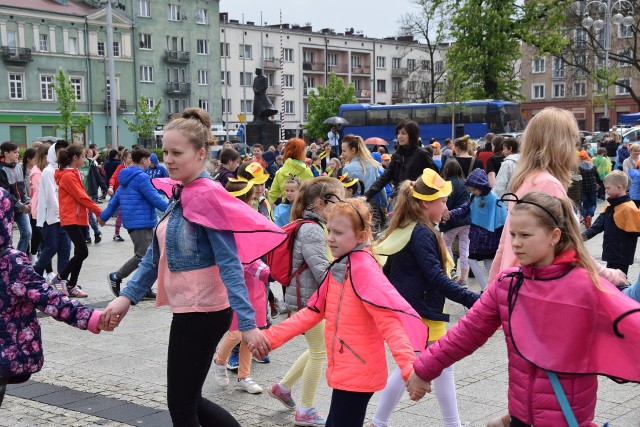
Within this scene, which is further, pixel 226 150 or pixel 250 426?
pixel 226 150

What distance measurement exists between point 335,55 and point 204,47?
2166cm

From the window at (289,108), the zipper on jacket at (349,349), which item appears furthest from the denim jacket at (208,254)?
the window at (289,108)

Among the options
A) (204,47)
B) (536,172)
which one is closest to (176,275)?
(536,172)

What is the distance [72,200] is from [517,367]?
27.6ft

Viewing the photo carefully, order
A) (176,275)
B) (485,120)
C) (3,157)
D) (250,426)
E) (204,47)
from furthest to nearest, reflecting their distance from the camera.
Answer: (204,47) < (485,120) < (3,157) < (250,426) < (176,275)

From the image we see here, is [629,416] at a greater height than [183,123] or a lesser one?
lesser

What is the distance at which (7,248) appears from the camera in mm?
4164

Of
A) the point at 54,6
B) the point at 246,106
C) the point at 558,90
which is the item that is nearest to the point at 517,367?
the point at 54,6

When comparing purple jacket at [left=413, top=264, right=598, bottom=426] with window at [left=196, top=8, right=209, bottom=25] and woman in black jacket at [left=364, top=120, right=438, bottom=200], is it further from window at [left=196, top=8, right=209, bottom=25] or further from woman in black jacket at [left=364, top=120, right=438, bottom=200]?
window at [left=196, top=8, right=209, bottom=25]

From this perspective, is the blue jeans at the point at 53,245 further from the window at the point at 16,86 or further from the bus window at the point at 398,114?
the window at the point at 16,86

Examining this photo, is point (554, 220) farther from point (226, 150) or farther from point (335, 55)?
point (335, 55)

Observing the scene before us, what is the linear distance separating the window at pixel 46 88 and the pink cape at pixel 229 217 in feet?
218

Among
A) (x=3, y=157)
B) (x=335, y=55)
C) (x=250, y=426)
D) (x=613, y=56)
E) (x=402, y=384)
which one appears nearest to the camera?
(x=402, y=384)

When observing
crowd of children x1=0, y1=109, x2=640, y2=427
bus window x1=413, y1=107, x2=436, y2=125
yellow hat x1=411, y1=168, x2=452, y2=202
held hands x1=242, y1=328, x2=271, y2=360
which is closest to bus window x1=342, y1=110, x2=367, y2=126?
bus window x1=413, y1=107, x2=436, y2=125
